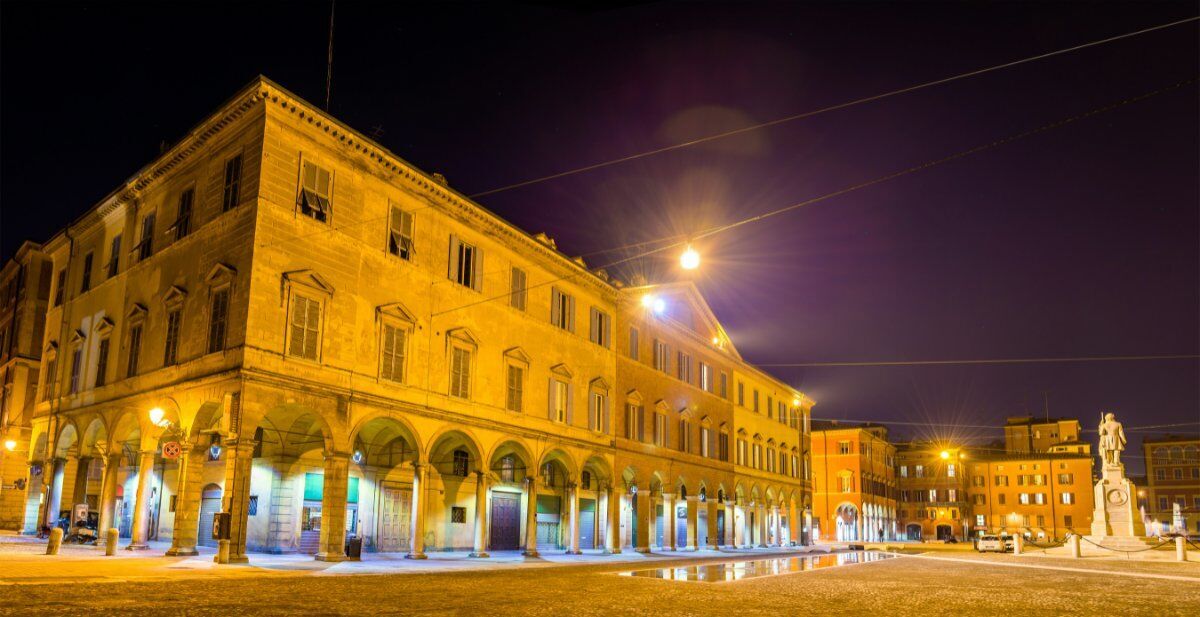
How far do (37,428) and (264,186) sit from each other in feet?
58.7

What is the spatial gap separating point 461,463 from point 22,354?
23255 mm

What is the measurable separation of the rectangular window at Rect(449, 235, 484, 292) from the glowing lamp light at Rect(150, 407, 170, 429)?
32.8 ft

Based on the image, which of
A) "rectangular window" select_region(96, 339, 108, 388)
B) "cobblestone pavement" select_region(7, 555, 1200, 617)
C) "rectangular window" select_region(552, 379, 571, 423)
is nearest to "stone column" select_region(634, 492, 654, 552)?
"rectangular window" select_region(552, 379, 571, 423)

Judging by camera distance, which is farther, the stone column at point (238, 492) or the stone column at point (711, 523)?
the stone column at point (711, 523)

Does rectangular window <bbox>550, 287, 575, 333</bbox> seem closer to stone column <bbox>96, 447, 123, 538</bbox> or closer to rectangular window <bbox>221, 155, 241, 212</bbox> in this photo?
rectangular window <bbox>221, 155, 241, 212</bbox>

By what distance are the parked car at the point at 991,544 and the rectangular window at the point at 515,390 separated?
33.6 m

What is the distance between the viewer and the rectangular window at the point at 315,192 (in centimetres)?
2472

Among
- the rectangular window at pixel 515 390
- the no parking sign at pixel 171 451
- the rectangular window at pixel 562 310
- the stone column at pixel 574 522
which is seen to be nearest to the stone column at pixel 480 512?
the rectangular window at pixel 515 390

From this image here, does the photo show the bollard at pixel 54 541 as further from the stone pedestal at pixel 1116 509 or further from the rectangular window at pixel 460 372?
the stone pedestal at pixel 1116 509

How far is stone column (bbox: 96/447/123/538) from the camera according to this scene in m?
25.8

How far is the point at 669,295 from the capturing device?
46688 mm

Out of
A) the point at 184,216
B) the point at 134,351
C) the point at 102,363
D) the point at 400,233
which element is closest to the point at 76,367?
the point at 102,363

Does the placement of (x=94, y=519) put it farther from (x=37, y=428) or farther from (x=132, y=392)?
(x=132, y=392)

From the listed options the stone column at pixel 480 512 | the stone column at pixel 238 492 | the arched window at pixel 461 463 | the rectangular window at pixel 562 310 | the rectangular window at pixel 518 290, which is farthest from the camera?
the rectangular window at pixel 562 310
